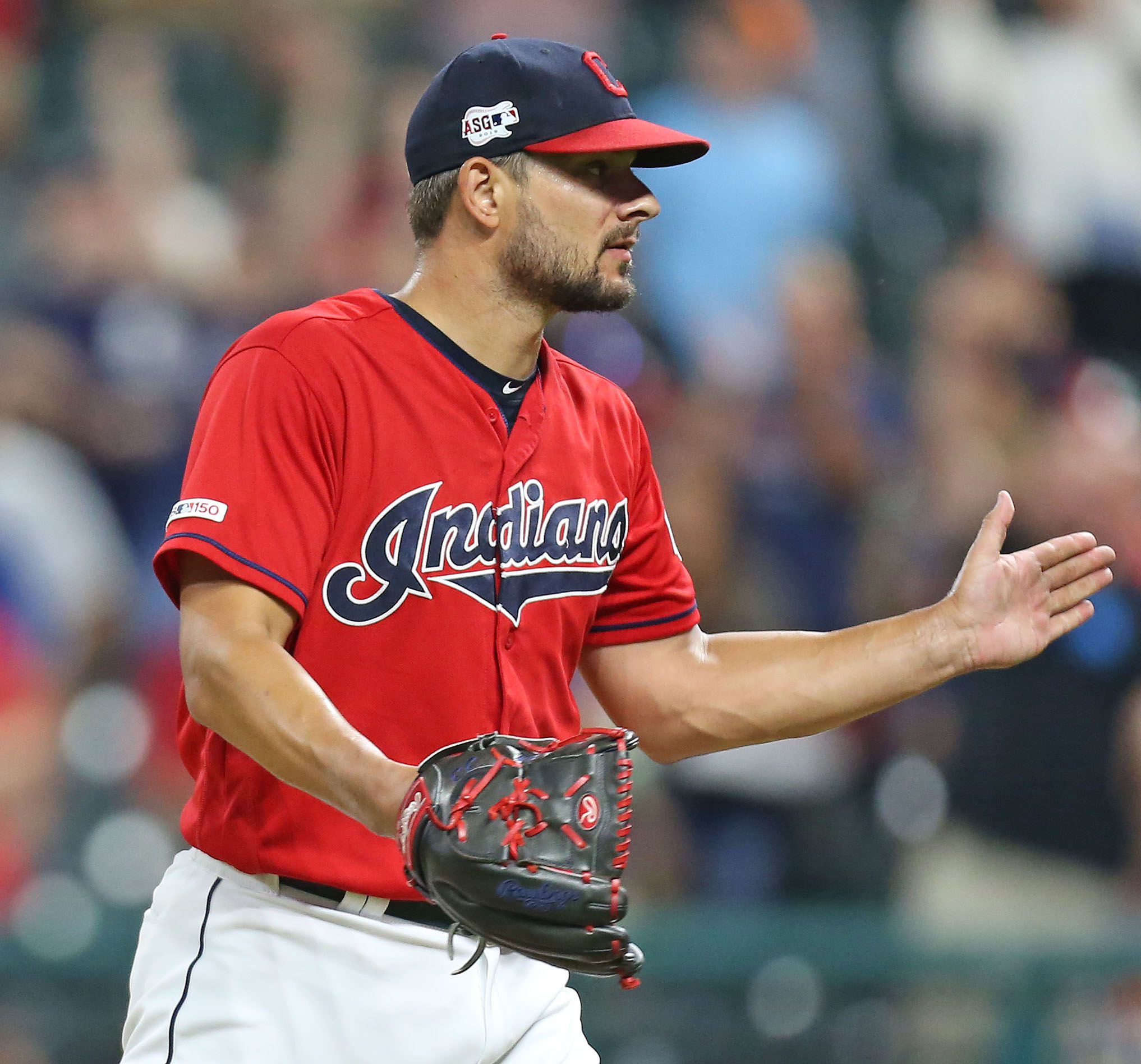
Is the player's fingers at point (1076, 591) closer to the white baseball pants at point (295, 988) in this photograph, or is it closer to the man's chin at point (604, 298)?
the man's chin at point (604, 298)

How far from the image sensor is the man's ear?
8.40ft

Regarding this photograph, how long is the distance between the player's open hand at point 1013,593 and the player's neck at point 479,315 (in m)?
0.76

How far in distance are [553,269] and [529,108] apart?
236mm

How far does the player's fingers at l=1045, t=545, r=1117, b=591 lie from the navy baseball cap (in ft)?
2.79

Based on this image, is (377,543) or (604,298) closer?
(377,543)

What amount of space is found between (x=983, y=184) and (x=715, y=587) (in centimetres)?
260

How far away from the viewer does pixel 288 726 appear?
2053mm

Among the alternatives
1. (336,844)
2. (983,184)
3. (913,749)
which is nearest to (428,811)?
(336,844)

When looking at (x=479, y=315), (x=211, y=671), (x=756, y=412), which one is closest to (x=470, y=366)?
(x=479, y=315)

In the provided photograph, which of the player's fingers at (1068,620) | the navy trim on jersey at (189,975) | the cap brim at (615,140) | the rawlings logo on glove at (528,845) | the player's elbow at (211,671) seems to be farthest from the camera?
the player's fingers at (1068,620)

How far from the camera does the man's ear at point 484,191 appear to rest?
2561mm

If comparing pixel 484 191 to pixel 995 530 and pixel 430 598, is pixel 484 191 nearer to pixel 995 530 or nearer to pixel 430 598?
pixel 430 598

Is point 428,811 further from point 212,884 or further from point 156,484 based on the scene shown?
point 156,484

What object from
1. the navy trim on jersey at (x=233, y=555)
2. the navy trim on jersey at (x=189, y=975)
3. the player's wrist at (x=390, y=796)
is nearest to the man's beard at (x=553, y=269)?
the navy trim on jersey at (x=233, y=555)
